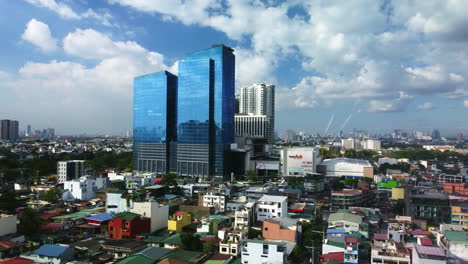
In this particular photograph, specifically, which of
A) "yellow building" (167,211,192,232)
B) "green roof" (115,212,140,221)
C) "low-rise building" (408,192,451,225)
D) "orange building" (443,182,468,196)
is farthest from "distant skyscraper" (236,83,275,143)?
"green roof" (115,212,140,221)

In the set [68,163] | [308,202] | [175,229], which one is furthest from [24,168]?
[308,202]

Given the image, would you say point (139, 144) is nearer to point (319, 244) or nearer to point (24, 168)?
point (24, 168)

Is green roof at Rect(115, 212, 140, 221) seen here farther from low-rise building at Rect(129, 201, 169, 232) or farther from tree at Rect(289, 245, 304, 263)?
tree at Rect(289, 245, 304, 263)

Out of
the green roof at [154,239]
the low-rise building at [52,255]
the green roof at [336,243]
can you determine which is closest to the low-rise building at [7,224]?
the low-rise building at [52,255]

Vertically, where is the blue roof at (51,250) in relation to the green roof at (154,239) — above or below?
above

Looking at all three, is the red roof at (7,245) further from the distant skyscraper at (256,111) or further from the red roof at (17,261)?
the distant skyscraper at (256,111)

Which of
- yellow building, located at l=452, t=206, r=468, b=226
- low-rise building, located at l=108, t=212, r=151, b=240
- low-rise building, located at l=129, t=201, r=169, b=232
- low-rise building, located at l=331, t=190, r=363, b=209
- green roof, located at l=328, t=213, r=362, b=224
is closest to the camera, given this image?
low-rise building, located at l=108, t=212, r=151, b=240

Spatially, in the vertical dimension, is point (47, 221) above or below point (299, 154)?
below
